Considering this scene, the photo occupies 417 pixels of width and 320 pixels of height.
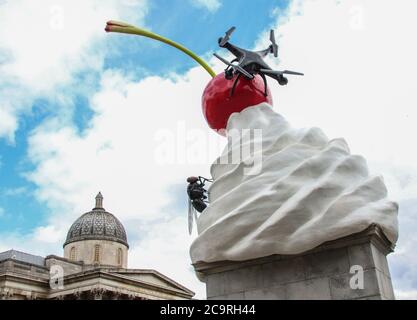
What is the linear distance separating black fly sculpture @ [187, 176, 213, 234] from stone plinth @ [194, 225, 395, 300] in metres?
2.09

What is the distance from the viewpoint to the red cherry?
10180 mm

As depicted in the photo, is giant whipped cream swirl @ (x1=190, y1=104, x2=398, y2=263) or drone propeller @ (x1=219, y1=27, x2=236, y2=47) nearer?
giant whipped cream swirl @ (x1=190, y1=104, x2=398, y2=263)

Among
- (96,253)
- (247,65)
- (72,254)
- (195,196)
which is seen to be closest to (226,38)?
(247,65)

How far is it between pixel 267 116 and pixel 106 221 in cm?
4943

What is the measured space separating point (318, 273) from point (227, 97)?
4225 millimetres

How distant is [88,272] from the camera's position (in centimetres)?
4347

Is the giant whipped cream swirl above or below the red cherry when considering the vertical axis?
below

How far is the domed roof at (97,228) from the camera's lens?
54938 millimetres

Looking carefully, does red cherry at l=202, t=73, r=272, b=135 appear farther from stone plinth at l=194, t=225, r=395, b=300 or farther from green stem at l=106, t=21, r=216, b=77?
stone plinth at l=194, t=225, r=395, b=300

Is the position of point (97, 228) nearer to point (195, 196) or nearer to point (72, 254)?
point (72, 254)

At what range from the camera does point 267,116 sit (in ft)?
32.4

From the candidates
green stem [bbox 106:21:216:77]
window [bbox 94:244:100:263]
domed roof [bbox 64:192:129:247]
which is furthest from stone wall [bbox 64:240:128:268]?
green stem [bbox 106:21:216:77]

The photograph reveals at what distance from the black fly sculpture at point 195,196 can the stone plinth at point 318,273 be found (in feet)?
6.86

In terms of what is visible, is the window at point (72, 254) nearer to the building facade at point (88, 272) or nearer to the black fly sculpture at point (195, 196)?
the building facade at point (88, 272)
